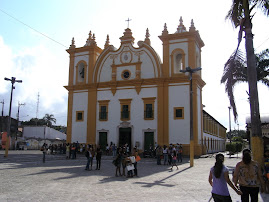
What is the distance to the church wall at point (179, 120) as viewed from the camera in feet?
96.5

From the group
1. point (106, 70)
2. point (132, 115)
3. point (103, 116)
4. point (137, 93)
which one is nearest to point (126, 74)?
point (106, 70)

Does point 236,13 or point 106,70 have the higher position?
point 106,70

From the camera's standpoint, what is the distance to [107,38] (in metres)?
37.0

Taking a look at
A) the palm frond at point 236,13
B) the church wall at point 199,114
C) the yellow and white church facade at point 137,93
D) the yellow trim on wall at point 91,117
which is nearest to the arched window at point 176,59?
the yellow and white church facade at point 137,93

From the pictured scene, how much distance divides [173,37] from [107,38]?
9.58 m

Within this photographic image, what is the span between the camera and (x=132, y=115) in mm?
32156

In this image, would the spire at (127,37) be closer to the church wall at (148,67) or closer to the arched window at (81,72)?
the church wall at (148,67)

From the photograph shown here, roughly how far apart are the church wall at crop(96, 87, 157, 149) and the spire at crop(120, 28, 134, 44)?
600 centimetres

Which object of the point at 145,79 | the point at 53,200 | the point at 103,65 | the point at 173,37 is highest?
the point at 173,37

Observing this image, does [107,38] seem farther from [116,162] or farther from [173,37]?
[116,162]

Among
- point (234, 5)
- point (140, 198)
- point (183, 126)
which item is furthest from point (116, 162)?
point (183, 126)

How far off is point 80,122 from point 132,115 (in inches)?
271

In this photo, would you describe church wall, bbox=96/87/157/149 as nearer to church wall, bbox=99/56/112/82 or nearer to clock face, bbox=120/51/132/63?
church wall, bbox=99/56/112/82

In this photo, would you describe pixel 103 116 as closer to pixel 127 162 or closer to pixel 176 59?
pixel 176 59
